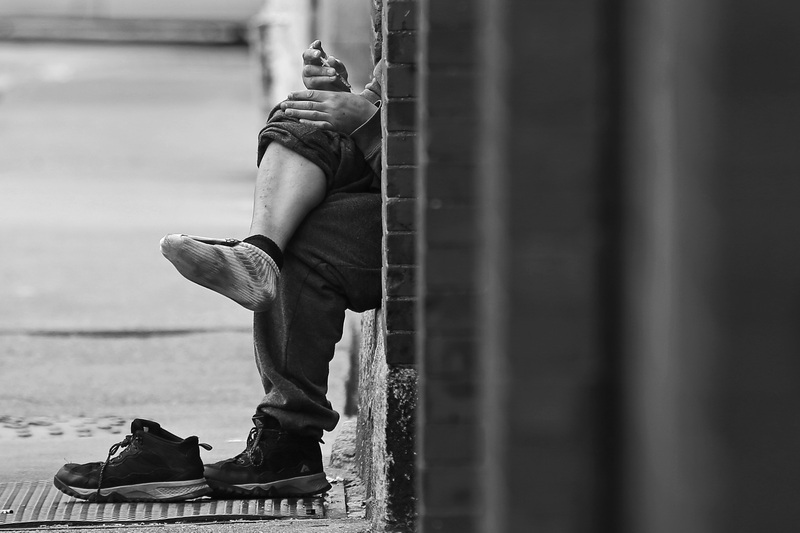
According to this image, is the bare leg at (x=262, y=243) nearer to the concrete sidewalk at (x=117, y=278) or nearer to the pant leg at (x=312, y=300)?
the pant leg at (x=312, y=300)

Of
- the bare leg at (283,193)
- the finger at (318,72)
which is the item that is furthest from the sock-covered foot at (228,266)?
the finger at (318,72)

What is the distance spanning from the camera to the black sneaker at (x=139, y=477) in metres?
3.37

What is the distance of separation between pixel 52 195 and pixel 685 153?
962 centimetres

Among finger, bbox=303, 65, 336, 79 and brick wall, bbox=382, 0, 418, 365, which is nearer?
brick wall, bbox=382, 0, 418, 365

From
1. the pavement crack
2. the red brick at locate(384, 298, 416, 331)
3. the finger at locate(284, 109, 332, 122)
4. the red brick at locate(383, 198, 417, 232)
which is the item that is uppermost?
the finger at locate(284, 109, 332, 122)

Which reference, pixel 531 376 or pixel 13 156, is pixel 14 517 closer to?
pixel 531 376

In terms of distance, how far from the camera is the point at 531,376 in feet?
2.74

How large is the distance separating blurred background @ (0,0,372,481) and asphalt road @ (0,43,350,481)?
A: 0.02m

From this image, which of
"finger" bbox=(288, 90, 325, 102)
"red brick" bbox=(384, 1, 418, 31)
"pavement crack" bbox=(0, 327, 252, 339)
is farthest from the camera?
"pavement crack" bbox=(0, 327, 252, 339)

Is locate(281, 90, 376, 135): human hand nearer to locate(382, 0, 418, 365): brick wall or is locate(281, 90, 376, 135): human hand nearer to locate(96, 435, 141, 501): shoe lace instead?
locate(382, 0, 418, 365): brick wall

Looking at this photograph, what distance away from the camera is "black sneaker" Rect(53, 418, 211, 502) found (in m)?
3.37

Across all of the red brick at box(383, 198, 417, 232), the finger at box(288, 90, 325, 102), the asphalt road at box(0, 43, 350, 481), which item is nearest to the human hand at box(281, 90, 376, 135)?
the finger at box(288, 90, 325, 102)

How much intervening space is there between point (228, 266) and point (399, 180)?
44 cm

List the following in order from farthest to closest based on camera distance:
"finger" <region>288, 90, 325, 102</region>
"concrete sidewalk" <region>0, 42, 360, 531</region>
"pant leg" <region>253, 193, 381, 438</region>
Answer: "concrete sidewalk" <region>0, 42, 360, 531</region>, "finger" <region>288, 90, 325, 102</region>, "pant leg" <region>253, 193, 381, 438</region>
